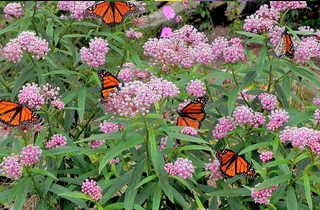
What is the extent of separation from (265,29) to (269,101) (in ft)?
2.28

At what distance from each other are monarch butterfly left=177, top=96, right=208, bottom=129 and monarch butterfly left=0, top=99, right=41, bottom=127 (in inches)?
49.9

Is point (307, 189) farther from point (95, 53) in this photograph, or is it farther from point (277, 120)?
point (95, 53)

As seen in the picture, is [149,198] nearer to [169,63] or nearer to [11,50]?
[169,63]

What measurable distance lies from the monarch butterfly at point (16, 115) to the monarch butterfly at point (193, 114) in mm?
1268

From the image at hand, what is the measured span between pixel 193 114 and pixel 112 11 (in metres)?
1.55

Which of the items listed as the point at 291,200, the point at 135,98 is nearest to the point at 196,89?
the point at 135,98

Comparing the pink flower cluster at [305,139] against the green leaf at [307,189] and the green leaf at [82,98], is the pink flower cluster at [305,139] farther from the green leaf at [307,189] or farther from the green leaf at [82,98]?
the green leaf at [82,98]

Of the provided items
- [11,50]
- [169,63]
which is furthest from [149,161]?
[11,50]

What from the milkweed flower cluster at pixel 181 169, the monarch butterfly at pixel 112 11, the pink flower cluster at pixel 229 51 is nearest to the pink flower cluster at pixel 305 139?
the milkweed flower cluster at pixel 181 169

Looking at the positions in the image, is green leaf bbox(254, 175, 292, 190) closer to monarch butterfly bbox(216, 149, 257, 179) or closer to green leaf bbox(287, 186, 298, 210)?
green leaf bbox(287, 186, 298, 210)

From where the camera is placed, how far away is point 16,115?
326 cm

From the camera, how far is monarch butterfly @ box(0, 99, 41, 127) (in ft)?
10.6

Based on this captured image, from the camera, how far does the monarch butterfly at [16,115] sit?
127 inches

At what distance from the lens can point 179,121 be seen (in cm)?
373
